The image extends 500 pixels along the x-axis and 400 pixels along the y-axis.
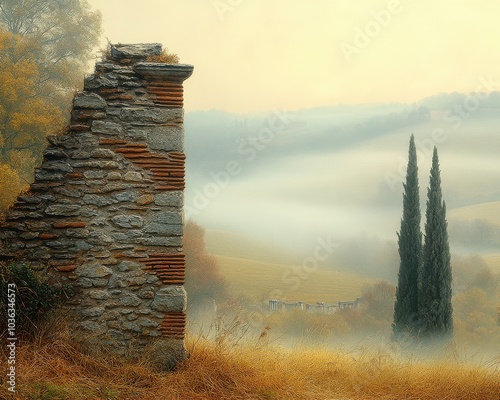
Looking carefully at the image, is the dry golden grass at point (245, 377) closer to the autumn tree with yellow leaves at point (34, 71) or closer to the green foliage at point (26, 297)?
the green foliage at point (26, 297)

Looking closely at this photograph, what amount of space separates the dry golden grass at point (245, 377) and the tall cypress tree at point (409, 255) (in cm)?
611

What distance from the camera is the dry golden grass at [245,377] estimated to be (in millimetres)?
6267

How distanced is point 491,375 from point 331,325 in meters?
7.30

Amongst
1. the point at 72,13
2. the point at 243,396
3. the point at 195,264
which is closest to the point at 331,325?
the point at 195,264

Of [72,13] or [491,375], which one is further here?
[72,13]

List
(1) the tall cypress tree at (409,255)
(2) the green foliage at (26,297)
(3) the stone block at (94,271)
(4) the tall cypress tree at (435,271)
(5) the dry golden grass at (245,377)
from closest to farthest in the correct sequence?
(5) the dry golden grass at (245,377) < (2) the green foliage at (26,297) < (3) the stone block at (94,271) < (4) the tall cypress tree at (435,271) < (1) the tall cypress tree at (409,255)

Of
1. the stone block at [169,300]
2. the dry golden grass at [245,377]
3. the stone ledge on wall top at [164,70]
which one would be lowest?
the dry golden grass at [245,377]

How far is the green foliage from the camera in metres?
6.73

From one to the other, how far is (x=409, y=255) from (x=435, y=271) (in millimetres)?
773

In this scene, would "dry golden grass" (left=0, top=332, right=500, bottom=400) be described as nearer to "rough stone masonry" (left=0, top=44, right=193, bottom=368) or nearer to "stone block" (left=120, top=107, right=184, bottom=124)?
"rough stone masonry" (left=0, top=44, right=193, bottom=368)

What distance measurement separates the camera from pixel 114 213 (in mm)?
7133

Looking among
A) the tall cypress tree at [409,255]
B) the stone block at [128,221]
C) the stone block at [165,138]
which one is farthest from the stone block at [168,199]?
the tall cypress tree at [409,255]

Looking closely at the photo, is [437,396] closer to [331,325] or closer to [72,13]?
[331,325]

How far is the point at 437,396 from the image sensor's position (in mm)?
7480
